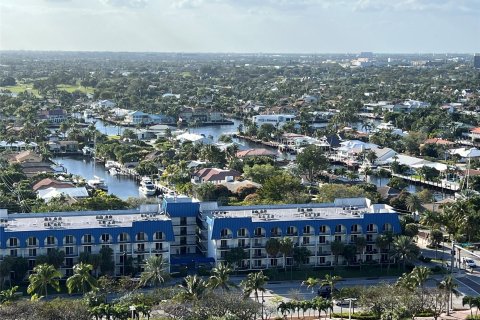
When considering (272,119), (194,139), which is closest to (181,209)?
(194,139)

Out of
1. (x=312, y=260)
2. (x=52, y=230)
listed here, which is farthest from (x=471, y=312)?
(x=52, y=230)

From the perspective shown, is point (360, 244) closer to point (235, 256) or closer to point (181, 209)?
point (235, 256)

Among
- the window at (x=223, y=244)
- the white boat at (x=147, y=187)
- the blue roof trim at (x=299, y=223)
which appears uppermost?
the blue roof trim at (x=299, y=223)

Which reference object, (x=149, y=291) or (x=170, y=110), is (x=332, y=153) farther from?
(x=149, y=291)

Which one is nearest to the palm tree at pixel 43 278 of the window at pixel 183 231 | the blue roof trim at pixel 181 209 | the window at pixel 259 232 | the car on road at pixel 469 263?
the blue roof trim at pixel 181 209

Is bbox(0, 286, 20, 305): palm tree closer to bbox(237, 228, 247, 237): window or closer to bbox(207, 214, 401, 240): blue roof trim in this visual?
bbox(207, 214, 401, 240): blue roof trim

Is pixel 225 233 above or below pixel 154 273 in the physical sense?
above

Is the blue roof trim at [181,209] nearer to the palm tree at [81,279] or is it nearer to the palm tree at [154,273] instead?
the palm tree at [154,273]
